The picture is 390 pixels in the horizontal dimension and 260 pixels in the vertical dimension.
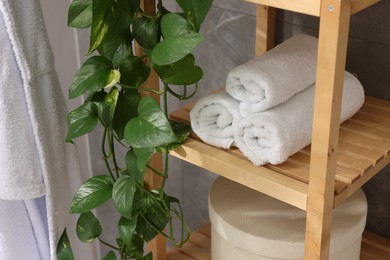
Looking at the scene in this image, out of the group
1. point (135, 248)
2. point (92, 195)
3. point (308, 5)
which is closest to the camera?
point (308, 5)

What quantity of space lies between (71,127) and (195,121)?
0.72 feet

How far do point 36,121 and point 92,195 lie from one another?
182 millimetres

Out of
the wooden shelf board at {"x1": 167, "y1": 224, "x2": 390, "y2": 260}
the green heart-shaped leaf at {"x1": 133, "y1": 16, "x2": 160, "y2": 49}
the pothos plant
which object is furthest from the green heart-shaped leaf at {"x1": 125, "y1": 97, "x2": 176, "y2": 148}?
the wooden shelf board at {"x1": 167, "y1": 224, "x2": 390, "y2": 260}

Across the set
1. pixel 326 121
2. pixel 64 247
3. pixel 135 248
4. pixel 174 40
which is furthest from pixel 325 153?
pixel 64 247

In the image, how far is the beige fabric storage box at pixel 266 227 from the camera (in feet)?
3.85

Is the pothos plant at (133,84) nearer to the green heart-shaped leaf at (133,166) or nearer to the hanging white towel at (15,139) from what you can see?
the green heart-shaped leaf at (133,166)

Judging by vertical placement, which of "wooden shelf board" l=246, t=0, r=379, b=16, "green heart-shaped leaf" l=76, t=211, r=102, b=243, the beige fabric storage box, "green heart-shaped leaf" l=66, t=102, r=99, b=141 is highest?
"wooden shelf board" l=246, t=0, r=379, b=16

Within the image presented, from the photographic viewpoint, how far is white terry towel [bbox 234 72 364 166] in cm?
108

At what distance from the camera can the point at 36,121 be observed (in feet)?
4.27

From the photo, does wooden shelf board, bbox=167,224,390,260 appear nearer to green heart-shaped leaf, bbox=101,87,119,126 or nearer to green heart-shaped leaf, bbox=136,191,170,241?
green heart-shaped leaf, bbox=136,191,170,241

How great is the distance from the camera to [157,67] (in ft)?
3.78

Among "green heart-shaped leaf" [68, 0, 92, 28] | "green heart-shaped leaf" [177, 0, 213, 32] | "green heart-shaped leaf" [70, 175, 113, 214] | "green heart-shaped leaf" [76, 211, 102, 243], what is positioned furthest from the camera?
"green heart-shaped leaf" [76, 211, 102, 243]

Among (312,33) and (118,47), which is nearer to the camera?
(118,47)

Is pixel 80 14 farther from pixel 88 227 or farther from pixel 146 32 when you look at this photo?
pixel 88 227
